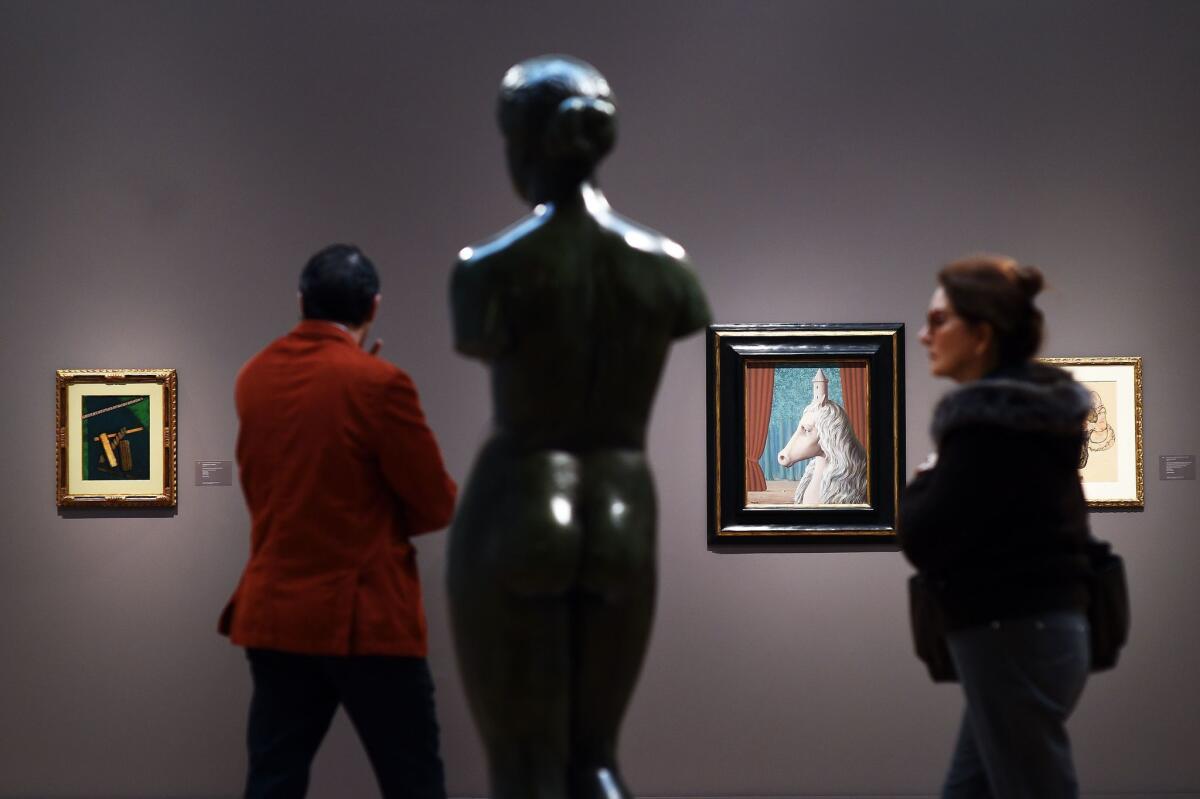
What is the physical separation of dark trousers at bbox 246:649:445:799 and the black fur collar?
1806mm

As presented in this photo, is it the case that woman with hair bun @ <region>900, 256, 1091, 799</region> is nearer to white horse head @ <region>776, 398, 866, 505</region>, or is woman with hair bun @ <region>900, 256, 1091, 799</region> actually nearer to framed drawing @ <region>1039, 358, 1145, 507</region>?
white horse head @ <region>776, 398, 866, 505</region>

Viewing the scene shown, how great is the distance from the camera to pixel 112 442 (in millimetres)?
6098

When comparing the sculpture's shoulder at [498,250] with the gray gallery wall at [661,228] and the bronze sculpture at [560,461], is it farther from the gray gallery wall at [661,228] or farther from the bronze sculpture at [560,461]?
the gray gallery wall at [661,228]

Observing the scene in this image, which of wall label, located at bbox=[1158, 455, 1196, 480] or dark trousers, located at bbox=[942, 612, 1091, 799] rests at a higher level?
wall label, located at bbox=[1158, 455, 1196, 480]

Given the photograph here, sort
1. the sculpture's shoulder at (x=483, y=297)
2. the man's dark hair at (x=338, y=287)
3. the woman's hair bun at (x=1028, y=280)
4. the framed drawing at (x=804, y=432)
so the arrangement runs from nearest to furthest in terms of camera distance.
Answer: the sculpture's shoulder at (x=483, y=297), the woman's hair bun at (x=1028, y=280), the man's dark hair at (x=338, y=287), the framed drawing at (x=804, y=432)

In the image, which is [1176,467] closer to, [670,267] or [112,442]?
[670,267]

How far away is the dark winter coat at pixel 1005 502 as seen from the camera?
3115mm

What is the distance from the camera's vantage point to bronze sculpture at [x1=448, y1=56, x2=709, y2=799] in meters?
2.97

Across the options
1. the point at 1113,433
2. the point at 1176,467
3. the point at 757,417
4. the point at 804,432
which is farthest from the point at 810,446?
the point at 1176,467

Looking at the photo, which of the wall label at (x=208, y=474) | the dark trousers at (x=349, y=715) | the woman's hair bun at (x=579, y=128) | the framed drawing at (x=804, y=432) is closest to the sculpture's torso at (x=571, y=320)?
the woman's hair bun at (x=579, y=128)

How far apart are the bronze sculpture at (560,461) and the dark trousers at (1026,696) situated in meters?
0.83

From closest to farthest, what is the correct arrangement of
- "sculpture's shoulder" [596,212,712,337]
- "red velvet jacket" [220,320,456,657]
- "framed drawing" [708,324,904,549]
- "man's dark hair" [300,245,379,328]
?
"sculpture's shoulder" [596,212,712,337]
"red velvet jacket" [220,320,456,657]
"man's dark hair" [300,245,379,328]
"framed drawing" [708,324,904,549]

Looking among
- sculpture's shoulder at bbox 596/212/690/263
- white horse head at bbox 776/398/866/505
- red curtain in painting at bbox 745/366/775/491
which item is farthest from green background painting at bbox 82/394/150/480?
sculpture's shoulder at bbox 596/212/690/263

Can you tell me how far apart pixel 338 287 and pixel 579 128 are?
1.25 meters
